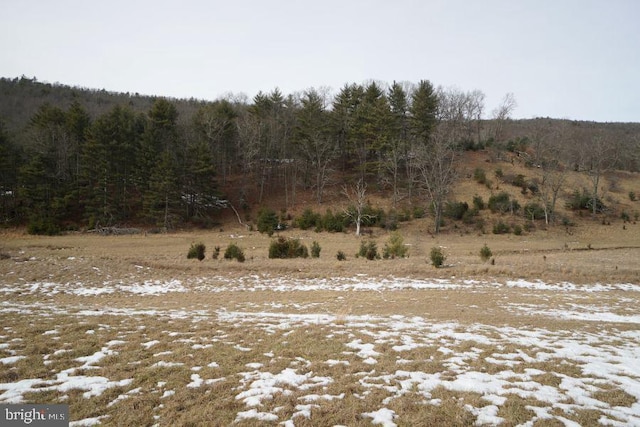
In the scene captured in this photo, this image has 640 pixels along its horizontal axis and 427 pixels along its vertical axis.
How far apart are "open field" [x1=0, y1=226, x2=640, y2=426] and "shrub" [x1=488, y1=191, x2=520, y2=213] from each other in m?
25.8

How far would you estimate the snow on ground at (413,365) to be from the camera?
4.59 meters

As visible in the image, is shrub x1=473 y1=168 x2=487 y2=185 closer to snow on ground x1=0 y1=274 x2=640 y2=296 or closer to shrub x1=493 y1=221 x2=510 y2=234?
shrub x1=493 y1=221 x2=510 y2=234

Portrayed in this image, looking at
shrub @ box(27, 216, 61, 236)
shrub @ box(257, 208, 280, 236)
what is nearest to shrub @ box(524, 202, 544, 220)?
shrub @ box(257, 208, 280, 236)

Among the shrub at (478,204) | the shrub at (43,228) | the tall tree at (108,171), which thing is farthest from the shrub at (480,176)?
the shrub at (43,228)

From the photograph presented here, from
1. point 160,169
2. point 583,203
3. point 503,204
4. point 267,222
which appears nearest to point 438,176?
point 503,204

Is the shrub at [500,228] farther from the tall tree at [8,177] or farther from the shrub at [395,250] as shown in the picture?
the tall tree at [8,177]

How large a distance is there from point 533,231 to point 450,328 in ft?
119

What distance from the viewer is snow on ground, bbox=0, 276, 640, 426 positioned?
4590mm

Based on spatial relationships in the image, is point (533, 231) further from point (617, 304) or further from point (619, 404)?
point (619, 404)

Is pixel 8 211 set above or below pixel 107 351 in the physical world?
above

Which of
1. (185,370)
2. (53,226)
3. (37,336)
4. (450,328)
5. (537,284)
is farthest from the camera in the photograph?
(53,226)

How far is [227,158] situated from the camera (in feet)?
182

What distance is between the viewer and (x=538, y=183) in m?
48.2

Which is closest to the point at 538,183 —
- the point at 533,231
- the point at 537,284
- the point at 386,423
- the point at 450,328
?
the point at 533,231
